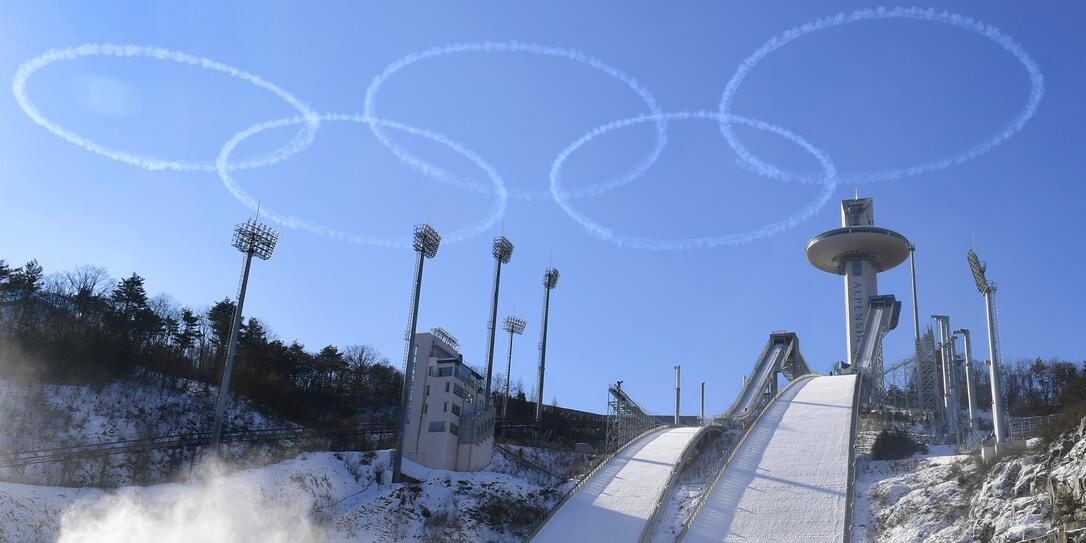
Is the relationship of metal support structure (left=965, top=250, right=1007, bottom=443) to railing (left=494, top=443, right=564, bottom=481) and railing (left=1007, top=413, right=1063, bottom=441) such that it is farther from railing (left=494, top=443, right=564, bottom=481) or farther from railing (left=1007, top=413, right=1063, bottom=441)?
railing (left=494, top=443, right=564, bottom=481)

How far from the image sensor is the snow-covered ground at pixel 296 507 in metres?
30.8

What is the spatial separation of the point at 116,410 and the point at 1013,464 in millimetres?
39720

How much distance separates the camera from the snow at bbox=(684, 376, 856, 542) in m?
33.3

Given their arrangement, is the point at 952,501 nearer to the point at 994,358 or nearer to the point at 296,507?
the point at 994,358

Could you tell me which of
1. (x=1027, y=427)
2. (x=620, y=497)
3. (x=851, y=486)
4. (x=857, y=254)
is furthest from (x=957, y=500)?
(x=857, y=254)

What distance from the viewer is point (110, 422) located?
4534cm

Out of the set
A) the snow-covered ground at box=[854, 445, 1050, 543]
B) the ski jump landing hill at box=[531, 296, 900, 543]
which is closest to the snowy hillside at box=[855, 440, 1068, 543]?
the snow-covered ground at box=[854, 445, 1050, 543]

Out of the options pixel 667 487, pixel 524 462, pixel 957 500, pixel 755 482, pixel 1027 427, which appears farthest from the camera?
pixel 524 462

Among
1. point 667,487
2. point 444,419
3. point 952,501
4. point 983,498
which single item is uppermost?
point 444,419

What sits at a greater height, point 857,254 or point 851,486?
point 857,254

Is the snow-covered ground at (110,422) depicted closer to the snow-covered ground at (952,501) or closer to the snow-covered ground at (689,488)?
the snow-covered ground at (689,488)

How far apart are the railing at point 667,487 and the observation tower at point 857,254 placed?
1098 inches

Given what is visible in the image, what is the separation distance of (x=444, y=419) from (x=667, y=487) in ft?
42.6

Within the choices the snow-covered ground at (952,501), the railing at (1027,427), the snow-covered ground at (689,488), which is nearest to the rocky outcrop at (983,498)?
the snow-covered ground at (952,501)
